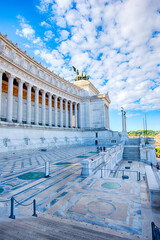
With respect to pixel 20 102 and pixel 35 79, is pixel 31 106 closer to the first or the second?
pixel 35 79

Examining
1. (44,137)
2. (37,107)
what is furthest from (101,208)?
(37,107)

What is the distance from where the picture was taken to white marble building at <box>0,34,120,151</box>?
27.6 meters

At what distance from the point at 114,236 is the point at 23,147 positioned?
85.3 feet

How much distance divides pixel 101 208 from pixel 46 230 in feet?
8.36

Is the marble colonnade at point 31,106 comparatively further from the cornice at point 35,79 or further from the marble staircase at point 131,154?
the marble staircase at point 131,154

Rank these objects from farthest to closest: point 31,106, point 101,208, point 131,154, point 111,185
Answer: point 31,106, point 131,154, point 111,185, point 101,208

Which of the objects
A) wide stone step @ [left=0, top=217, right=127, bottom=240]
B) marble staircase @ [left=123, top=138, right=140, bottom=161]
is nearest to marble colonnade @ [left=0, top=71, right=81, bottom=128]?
marble staircase @ [left=123, top=138, right=140, bottom=161]

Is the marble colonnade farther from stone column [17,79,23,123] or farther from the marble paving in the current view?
the marble paving

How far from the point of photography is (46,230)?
4.62 meters

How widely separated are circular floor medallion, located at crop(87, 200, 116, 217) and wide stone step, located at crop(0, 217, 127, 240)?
3.50 feet

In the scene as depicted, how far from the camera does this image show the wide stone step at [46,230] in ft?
14.0

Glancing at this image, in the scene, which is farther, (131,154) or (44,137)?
(44,137)

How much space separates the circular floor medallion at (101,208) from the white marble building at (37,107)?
69.9ft

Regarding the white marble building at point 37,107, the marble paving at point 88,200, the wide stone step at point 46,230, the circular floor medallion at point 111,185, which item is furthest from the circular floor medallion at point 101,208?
the white marble building at point 37,107
